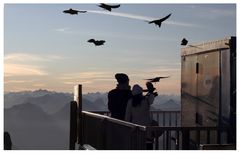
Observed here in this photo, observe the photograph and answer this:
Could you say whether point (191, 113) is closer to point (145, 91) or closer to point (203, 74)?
point (203, 74)

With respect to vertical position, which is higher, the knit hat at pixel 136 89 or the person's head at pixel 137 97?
the knit hat at pixel 136 89

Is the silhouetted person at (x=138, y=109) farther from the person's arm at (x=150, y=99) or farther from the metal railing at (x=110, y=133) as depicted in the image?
the metal railing at (x=110, y=133)

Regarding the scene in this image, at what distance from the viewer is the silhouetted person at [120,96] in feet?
29.6

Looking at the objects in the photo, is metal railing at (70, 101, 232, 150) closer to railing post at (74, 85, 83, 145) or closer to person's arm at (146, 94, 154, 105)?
railing post at (74, 85, 83, 145)

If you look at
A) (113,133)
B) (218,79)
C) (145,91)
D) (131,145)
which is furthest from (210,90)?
(131,145)

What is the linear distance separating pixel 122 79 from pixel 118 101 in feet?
1.45

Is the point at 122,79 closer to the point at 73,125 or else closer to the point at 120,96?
the point at 120,96

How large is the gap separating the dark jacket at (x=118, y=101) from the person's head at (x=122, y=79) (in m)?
0.14

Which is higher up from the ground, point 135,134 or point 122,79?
point 122,79

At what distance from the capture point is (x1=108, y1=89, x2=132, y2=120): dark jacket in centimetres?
909

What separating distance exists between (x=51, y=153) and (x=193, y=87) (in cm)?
564

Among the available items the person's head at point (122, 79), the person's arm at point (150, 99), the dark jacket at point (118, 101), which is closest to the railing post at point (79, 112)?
the dark jacket at point (118, 101)

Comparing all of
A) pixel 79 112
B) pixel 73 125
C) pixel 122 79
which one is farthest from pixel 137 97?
pixel 73 125

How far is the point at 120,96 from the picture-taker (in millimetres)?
9078
